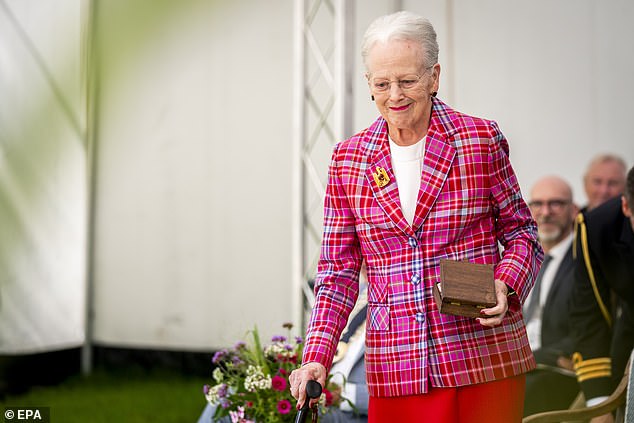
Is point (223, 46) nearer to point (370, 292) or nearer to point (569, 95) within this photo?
point (569, 95)

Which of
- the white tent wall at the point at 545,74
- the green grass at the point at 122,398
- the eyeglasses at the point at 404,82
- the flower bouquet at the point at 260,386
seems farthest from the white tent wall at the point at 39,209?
the eyeglasses at the point at 404,82

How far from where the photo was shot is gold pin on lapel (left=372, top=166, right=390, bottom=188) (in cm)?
144

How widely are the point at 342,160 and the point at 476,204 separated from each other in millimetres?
268

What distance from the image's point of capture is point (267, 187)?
648 centimetres

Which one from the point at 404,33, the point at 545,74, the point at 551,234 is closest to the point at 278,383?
the point at 404,33

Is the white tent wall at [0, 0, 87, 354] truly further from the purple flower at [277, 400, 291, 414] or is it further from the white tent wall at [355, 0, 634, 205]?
the purple flower at [277, 400, 291, 414]

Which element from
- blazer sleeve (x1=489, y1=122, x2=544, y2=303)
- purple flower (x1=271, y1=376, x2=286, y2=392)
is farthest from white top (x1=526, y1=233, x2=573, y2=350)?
blazer sleeve (x1=489, y1=122, x2=544, y2=303)

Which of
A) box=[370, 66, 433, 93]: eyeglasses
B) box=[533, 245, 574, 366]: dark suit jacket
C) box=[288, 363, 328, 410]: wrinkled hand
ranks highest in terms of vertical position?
box=[370, 66, 433, 93]: eyeglasses

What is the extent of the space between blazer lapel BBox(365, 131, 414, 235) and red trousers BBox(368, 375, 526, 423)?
29cm

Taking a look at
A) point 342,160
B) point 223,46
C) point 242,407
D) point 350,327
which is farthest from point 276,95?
point 342,160

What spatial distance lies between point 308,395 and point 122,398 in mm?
5045

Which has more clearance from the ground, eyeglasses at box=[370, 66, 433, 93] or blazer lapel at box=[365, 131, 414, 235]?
eyeglasses at box=[370, 66, 433, 93]

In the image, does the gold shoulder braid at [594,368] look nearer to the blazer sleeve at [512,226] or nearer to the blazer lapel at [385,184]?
the blazer sleeve at [512,226]

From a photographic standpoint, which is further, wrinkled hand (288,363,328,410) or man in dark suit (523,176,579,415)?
man in dark suit (523,176,579,415)
